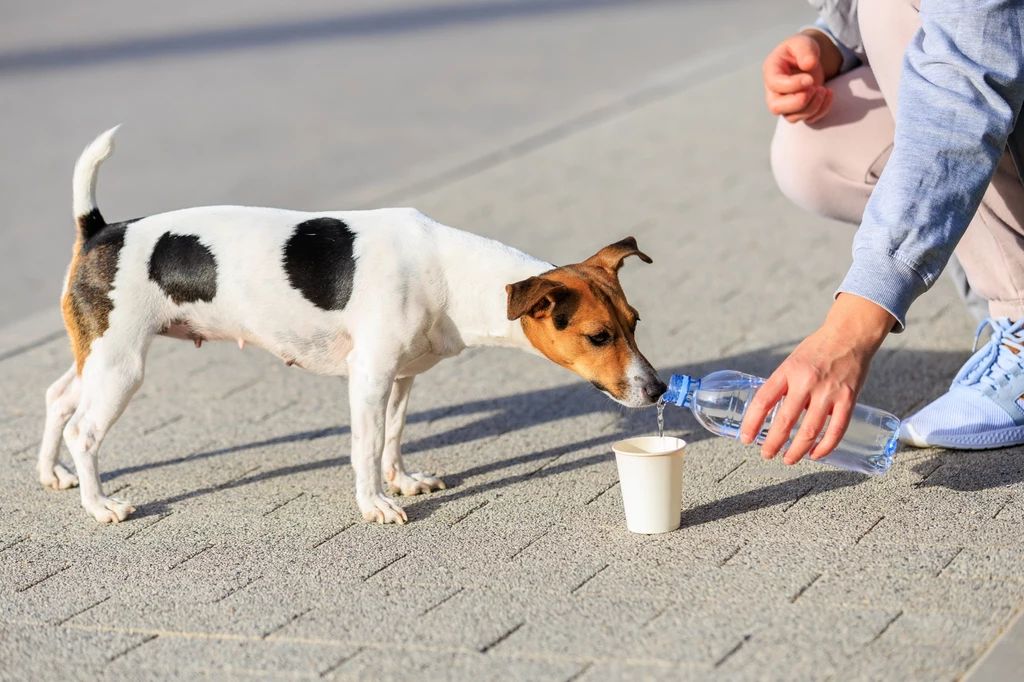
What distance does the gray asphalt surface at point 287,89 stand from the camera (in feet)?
25.7

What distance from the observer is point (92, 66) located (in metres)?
12.1

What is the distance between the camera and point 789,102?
4.15m

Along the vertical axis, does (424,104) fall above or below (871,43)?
below

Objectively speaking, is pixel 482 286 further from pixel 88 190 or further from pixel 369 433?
pixel 88 190

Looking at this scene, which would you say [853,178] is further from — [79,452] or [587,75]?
[587,75]

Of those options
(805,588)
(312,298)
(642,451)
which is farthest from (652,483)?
(312,298)

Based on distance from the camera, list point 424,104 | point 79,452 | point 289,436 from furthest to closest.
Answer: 1. point 424,104
2. point 289,436
3. point 79,452

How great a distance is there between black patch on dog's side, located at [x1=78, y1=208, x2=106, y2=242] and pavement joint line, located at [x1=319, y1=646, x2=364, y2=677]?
1.58 meters

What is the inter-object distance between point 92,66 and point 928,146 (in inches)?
420

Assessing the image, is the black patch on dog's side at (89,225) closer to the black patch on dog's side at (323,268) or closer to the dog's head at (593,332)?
the black patch on dog's side at (323,268)

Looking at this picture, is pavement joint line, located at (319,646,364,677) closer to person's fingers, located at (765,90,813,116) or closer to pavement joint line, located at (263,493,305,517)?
pavement joint line, located at (263,493,305,517)

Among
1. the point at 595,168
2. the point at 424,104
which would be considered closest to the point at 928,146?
the point at 595,168

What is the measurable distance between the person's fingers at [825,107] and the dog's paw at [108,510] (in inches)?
99.8

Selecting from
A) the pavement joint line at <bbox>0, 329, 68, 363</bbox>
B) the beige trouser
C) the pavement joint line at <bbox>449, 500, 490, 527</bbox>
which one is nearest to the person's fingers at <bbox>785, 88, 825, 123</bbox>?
the beige trouser
